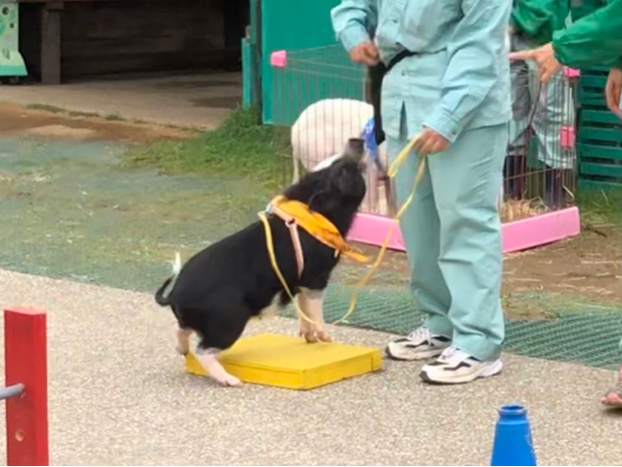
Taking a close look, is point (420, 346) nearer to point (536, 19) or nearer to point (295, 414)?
point (295, 414)

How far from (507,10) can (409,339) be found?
136 cm

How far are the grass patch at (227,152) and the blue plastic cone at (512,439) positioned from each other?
21.0ft

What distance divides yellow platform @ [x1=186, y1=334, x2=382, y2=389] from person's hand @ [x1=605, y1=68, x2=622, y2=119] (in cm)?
132

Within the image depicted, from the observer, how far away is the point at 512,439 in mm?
3410

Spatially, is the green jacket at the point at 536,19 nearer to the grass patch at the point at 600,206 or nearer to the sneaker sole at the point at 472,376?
the grass patch at the point at 600,206

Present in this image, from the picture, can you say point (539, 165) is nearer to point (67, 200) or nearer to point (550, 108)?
point (550, 108)

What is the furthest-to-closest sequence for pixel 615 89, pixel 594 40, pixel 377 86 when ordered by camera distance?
pixel 377 86 < pixel 615 89 < pixel 594 40

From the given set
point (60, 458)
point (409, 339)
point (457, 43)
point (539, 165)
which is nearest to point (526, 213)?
point (539, 165)

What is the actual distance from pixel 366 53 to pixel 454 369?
1.22 m

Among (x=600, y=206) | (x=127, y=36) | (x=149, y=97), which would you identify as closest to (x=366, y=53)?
(x=600, y=206)

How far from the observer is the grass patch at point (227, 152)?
10.4m

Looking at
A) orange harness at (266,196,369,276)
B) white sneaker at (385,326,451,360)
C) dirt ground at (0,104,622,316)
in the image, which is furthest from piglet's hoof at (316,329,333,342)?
dirt ground at (0,104,622,316)

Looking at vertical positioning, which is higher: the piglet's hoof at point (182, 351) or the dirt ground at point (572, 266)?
the piglet's hoof at point (182, 351)

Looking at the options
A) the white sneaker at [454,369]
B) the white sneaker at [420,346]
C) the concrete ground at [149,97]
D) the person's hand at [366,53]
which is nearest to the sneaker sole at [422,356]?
the white sneaker at [420,346]
